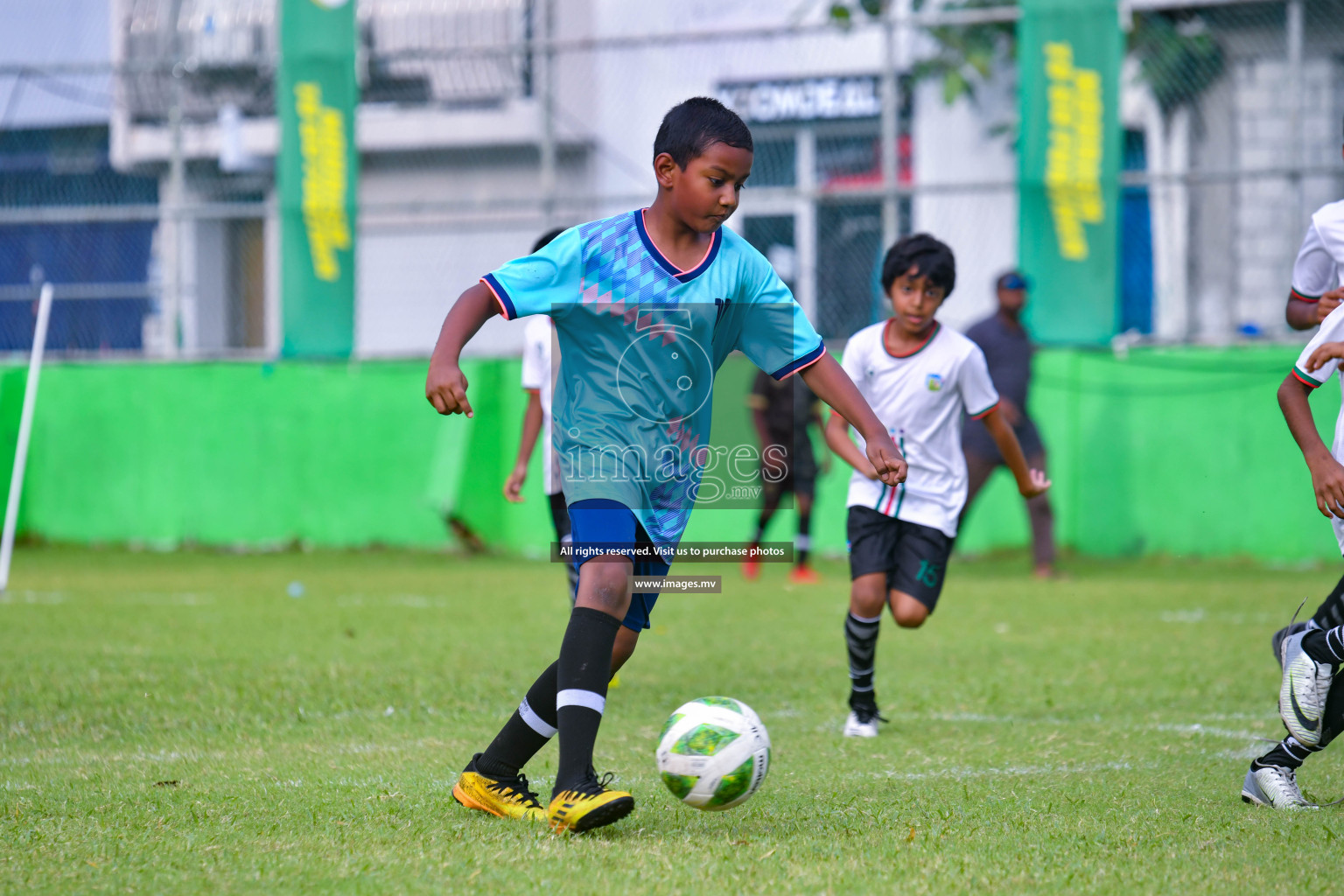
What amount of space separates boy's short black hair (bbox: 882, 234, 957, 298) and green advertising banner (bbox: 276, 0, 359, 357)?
26.9 feet

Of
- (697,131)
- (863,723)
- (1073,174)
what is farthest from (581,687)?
(1073,174)

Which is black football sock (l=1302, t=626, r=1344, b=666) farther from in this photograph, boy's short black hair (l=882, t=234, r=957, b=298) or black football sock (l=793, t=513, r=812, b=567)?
black football sock (l=793, t=513, r=812, b=567)

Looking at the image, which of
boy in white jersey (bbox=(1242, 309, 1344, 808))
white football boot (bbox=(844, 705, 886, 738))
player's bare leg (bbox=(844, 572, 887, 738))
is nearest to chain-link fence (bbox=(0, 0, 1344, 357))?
player's bare leg (bbox=(844, 572, 887, 738))

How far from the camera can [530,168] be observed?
50.8 feet

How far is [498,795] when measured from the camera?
3775mm

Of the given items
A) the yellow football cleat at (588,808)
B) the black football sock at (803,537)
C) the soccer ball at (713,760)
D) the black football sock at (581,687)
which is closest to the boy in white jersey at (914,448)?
the soccer ball at (713,760)

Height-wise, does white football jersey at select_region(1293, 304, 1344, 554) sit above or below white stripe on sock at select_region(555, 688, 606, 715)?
above

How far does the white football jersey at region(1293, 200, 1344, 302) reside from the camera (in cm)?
446

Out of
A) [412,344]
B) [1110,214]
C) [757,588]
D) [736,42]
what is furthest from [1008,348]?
[412,344]

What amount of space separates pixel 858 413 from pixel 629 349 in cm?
62

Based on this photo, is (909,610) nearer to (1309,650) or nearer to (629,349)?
(1309,650)

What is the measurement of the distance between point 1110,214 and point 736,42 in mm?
3808

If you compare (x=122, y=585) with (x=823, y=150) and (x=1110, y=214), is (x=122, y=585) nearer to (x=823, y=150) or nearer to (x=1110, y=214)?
(x=823, y=150)

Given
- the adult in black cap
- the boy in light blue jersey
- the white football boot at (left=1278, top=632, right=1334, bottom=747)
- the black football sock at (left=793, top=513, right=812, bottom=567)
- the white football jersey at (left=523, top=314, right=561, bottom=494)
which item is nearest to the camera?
the boy in light blue jersey
